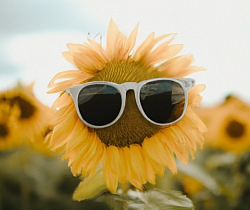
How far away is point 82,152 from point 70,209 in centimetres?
16

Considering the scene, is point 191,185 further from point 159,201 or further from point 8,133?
point 8,133

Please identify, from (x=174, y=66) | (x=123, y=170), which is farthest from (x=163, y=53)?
(x=123, y=170)

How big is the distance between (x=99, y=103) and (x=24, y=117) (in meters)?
0.25

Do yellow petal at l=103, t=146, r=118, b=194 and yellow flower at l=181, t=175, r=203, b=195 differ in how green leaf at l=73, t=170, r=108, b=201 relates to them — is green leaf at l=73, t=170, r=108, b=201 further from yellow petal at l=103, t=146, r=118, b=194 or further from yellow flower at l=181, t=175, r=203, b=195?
yellow flower at l=181, t=175, r=203, b=195

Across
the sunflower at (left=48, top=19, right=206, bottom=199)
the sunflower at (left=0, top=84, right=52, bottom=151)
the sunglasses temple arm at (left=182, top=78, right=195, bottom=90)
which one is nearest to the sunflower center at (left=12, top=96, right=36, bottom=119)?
the sunflower at (left=0, top=84, right=52, bottom=151)

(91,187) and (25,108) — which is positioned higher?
(25,108)

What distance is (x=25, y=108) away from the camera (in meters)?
0.50

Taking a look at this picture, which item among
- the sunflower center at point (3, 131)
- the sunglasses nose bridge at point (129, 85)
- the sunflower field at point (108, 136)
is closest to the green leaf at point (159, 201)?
the sunflower field at point (108, 136)

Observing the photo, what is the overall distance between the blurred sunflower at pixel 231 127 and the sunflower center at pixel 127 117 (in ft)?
0.77

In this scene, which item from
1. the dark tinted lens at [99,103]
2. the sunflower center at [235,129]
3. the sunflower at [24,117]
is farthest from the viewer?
the sunflower center at [235,129]

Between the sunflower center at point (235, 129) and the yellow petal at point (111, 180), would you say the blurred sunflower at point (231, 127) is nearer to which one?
the sunflower center at point (235, 129)

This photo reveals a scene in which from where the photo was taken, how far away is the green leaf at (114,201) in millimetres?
423

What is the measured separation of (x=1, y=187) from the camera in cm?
46

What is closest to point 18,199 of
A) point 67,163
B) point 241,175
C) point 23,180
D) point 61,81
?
point 23,180
